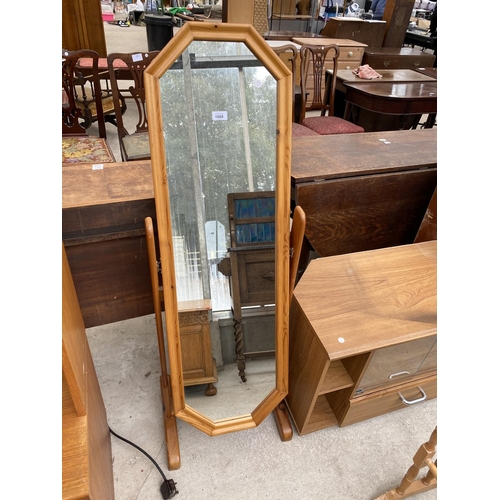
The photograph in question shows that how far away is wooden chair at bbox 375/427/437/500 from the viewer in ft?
3.69

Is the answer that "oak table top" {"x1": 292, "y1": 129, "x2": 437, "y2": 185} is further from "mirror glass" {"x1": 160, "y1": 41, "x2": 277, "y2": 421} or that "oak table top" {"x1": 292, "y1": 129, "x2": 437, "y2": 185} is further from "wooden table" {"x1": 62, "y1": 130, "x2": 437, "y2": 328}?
"mirror glass" {"x1": 160, "y1": 41, "x2": 277, "y2": 421}

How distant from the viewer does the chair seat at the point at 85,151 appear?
2.12m

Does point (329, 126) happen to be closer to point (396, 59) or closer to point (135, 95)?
point (135, 95)

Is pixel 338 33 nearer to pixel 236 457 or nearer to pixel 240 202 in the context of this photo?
pixel 240 202

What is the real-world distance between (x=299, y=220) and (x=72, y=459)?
0.82 meters

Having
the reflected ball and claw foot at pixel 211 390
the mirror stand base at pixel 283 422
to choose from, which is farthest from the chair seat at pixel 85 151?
the mirror stand base at pixel 283 422

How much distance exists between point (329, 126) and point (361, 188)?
3.69 ft

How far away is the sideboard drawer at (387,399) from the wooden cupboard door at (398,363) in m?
0.03

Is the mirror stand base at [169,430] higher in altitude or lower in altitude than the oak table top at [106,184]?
lower

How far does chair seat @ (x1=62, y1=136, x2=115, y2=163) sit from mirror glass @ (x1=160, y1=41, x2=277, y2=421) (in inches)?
46.6

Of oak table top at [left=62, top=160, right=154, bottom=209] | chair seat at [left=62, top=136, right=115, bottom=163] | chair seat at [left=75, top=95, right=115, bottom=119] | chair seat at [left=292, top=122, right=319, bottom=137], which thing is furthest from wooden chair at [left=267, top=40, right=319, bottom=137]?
chair seat at [left=75, top=95, right=115, bottom=119]

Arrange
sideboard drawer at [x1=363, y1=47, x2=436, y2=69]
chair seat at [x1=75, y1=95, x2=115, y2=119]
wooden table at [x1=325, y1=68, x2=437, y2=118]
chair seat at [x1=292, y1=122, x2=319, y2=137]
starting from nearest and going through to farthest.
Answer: chair seat at [x1=292, y1=122, x2=319, y2=137], chair seat at [x1=75, y1=95, x2=115, y2=119], wooden table at [x1=325, y1=68, x2=437, y2=118], sideboard drawer at [x1=363, y1=47, x2=436, y2=69]

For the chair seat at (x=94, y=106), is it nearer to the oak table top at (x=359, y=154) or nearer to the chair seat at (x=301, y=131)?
the chair seat at (x=301, y=131)

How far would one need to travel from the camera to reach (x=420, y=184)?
1.75 m
